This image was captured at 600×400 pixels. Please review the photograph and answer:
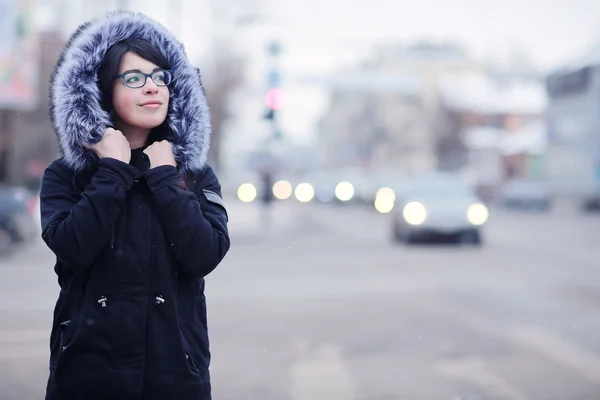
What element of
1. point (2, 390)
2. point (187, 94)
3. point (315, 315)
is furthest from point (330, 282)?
point (187, 94)

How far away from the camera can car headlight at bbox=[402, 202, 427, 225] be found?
728 inches

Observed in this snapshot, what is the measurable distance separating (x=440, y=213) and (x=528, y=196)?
2575 cm

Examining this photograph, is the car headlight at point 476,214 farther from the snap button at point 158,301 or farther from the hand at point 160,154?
the snap button at point 158,301

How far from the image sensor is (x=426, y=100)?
73.5 meters

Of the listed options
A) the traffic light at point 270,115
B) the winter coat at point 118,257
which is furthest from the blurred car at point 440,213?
the winter coat at point 118,257

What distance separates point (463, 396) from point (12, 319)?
16.2ft

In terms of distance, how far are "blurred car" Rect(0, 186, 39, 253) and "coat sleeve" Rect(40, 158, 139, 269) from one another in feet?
45.2

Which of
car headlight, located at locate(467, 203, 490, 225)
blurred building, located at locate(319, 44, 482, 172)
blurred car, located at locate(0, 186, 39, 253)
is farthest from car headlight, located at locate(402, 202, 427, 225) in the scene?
blurred building, located at locate(319, 44, 482, 172)

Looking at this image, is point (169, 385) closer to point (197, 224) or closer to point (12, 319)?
point (197, 224)

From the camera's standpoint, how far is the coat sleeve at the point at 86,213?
91.0 inches

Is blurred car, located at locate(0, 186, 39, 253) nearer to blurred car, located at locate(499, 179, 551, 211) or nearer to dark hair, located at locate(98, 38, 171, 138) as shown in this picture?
dark hair, located at locate(98, 38, 171, 138)

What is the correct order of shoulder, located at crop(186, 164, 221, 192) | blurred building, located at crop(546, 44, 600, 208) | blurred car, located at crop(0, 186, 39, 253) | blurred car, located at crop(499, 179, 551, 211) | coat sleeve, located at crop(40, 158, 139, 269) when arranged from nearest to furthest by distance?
coat sleeve, located at crop(40, 158, 139, 269) → shoulder, located at crop(186, 164, 221, 192) → blurred car, located at crop(0, 186, 39, 253) → blurred car, located at crop(499, 179, 551, 211) → blurred building, located at crop(546, 44, 600, 208)

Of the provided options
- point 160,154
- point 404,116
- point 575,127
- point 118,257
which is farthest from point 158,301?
point 404,116

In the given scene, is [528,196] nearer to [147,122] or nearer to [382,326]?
[382,326]
